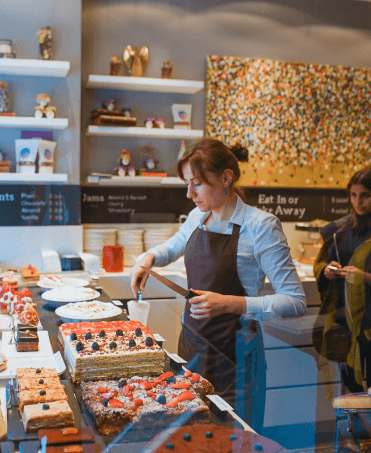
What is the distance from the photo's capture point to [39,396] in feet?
4.26

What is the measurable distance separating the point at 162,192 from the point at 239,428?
3283 millimetres

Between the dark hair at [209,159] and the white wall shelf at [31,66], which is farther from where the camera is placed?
the white wall shelf at [31,66]

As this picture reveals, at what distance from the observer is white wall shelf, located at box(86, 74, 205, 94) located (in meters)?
3.91

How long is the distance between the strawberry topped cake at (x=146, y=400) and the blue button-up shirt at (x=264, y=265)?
46 cm

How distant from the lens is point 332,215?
471cm

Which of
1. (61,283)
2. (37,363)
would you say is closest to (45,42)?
(61,283)

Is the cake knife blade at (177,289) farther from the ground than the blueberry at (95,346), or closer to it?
farther from the ground

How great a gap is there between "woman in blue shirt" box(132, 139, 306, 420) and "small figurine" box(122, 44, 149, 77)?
220 centimetres

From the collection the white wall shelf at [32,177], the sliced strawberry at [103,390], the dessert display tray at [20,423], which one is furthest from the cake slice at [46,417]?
the white wall shelf at [32,177]

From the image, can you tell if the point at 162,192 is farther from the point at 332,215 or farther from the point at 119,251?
the point at 332,215

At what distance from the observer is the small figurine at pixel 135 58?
4.07 meters

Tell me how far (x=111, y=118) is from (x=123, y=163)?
37 centimetres

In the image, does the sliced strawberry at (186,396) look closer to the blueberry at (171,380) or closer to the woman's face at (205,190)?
the blueberry at (171,380)

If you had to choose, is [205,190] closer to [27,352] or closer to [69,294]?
[27,352]
